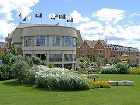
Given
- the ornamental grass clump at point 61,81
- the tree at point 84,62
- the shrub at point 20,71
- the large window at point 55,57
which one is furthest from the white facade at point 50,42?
the ornamental grass clump at point 61,81

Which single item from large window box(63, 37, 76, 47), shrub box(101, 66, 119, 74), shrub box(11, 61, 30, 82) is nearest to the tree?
large window box(63, 37, 76, 47)

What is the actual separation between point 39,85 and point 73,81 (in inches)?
107

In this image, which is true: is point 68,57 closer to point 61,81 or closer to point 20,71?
point 20,71

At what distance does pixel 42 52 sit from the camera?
63281 mm

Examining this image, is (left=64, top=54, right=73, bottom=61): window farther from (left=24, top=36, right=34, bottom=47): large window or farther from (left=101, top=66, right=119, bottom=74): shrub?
(left=101, top=66, right=119, bottom=74): shrub

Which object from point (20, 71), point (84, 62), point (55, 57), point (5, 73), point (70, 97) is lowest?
point (70, 97)

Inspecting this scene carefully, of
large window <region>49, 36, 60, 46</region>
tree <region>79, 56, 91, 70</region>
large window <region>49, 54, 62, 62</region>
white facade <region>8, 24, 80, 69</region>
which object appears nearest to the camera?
white facade <region>8, 24, 80, 69</region>

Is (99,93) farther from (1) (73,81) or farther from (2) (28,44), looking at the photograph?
(2) (28,44)

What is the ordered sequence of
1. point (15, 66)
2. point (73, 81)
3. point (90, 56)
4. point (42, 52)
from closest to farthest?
point (73, 81)
point (15, 66)
point (42, 52)
point (90, 56)

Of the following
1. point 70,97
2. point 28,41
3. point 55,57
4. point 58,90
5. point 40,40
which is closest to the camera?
point 70,97

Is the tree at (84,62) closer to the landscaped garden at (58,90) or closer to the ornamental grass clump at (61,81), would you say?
the landscaped garden at (58,90)

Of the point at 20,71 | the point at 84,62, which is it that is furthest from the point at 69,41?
the point at 20,71

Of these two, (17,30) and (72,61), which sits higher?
(17,30)

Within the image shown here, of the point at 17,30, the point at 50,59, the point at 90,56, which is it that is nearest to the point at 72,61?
the point at 50,59
